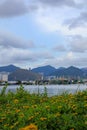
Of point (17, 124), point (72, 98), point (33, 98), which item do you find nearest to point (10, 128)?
point (17, 124)

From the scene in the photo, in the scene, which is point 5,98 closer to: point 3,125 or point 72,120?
point 3,125

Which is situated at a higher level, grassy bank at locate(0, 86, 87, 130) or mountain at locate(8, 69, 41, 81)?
mountain at locate(8, 69, 41, 81)

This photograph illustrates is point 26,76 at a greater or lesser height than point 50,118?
greater

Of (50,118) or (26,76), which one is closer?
(50,118)

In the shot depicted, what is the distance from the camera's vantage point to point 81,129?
24.8 ft

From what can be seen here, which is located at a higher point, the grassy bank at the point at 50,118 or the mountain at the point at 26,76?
the mountain at the point at 26,76

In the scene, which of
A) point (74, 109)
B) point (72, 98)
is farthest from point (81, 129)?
point (72, 98)

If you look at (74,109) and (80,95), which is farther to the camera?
(80,95)

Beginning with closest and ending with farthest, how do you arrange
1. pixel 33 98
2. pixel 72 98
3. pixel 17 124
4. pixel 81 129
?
pixel 81 129 → pixel 17 124 → pixel 72 98 → pixel 33 98

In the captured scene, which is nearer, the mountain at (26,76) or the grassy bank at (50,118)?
the grassy bank at (50,118)

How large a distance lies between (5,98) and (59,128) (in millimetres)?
5741

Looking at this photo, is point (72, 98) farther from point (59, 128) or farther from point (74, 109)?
point (59, 128)

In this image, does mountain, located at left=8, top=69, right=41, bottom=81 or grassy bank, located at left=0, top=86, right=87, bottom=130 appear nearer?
grassy bank, located at left=0, top=86, right=87, bottom=130

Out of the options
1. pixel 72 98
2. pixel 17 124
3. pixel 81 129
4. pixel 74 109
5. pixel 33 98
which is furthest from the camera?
pixel 33 98
